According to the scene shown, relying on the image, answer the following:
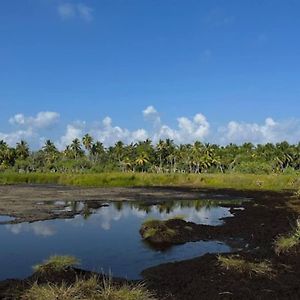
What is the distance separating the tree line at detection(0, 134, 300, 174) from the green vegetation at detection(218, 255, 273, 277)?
127244mm

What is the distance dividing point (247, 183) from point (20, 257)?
2900 inches

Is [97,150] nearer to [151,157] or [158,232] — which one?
[151,157]

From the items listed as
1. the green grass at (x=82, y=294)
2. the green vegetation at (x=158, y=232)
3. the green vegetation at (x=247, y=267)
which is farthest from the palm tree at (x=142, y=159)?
the green grass at (x=82, y=294)

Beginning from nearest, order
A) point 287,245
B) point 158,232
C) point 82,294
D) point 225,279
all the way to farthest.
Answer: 1. point 82,294
2. point 225,279
3. point 287,245
4. point 158,232

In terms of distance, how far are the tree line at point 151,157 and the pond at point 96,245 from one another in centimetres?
11033

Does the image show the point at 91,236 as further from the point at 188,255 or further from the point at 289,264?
the point at 289,264

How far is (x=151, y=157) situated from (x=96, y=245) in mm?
143380

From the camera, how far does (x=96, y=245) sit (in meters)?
26.3

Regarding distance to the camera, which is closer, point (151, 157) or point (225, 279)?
point (225, 279)

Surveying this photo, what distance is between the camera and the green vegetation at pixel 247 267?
17422 mm

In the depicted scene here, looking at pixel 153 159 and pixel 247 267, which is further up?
pixel 153 159

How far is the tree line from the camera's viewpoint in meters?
156

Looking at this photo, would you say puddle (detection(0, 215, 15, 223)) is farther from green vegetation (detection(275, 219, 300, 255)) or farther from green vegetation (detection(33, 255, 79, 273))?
green vegetation (detection(275, 219, 300, 255))

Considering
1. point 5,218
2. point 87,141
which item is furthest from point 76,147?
point 5,218
